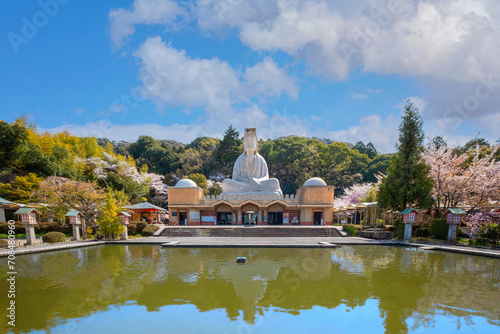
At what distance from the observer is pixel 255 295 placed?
7.51 meters

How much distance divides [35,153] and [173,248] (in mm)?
19572

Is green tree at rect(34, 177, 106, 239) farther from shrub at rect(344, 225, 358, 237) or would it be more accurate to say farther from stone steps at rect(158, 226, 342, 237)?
shrub at rect(344, 225, 358, 237)

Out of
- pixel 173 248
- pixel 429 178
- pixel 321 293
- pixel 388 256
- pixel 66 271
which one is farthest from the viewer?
pixel 429 178

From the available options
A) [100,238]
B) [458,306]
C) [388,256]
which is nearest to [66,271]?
[100,238]

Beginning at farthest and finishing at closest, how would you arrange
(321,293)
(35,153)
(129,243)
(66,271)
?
(35,153) < (129,243) < (66,271) < (321,293)

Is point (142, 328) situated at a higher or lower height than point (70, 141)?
lower

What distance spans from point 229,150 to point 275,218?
21.2m

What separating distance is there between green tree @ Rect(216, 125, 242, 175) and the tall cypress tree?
88.5 feet

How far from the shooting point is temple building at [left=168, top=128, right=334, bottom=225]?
25.3 metres

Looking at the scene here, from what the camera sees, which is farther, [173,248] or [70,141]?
[70,141]

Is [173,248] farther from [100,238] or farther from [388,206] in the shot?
[388,206]

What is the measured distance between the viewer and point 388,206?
20.2 metres

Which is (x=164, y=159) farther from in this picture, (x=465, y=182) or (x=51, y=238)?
(x=465, y=182)

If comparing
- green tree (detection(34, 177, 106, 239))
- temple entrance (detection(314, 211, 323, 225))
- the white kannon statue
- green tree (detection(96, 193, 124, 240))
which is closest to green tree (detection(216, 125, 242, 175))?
the white kannon statue
